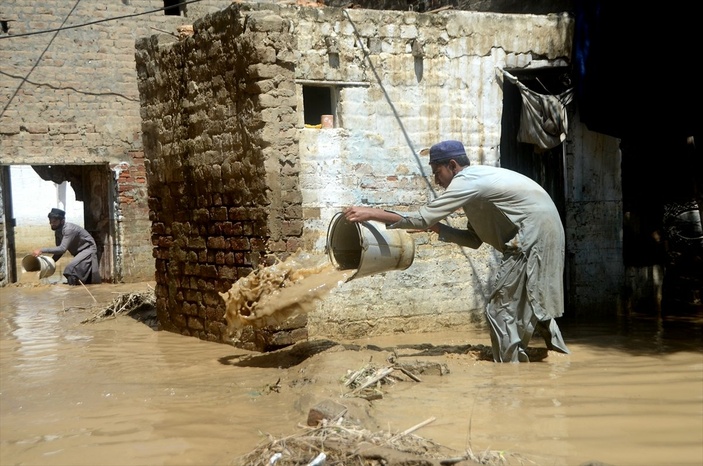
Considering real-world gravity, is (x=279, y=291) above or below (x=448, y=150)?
below

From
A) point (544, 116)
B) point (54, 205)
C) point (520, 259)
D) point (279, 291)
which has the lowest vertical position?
point (279, 291)

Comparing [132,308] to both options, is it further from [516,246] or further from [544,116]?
[516,246]

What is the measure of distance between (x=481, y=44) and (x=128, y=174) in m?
7.94

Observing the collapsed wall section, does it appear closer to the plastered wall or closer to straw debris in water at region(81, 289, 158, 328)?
the plastered wall

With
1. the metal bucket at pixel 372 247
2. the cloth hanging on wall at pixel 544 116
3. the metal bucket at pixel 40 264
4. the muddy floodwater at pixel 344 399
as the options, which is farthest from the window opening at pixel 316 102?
the metal bucket at pixel 40 264

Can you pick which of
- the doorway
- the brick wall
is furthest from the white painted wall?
the doorway

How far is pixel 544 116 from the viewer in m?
8.36

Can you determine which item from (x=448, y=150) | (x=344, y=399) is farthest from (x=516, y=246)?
(x=344, y=399)

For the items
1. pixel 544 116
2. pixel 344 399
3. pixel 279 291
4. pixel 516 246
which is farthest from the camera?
pixel 544 116

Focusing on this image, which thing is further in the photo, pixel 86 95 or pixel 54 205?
pixel 54 205

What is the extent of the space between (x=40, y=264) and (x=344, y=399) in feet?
32.6

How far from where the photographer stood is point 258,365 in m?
6.44

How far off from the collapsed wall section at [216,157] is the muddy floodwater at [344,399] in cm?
73

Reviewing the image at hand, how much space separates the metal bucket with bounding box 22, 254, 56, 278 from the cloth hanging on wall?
8.31m
